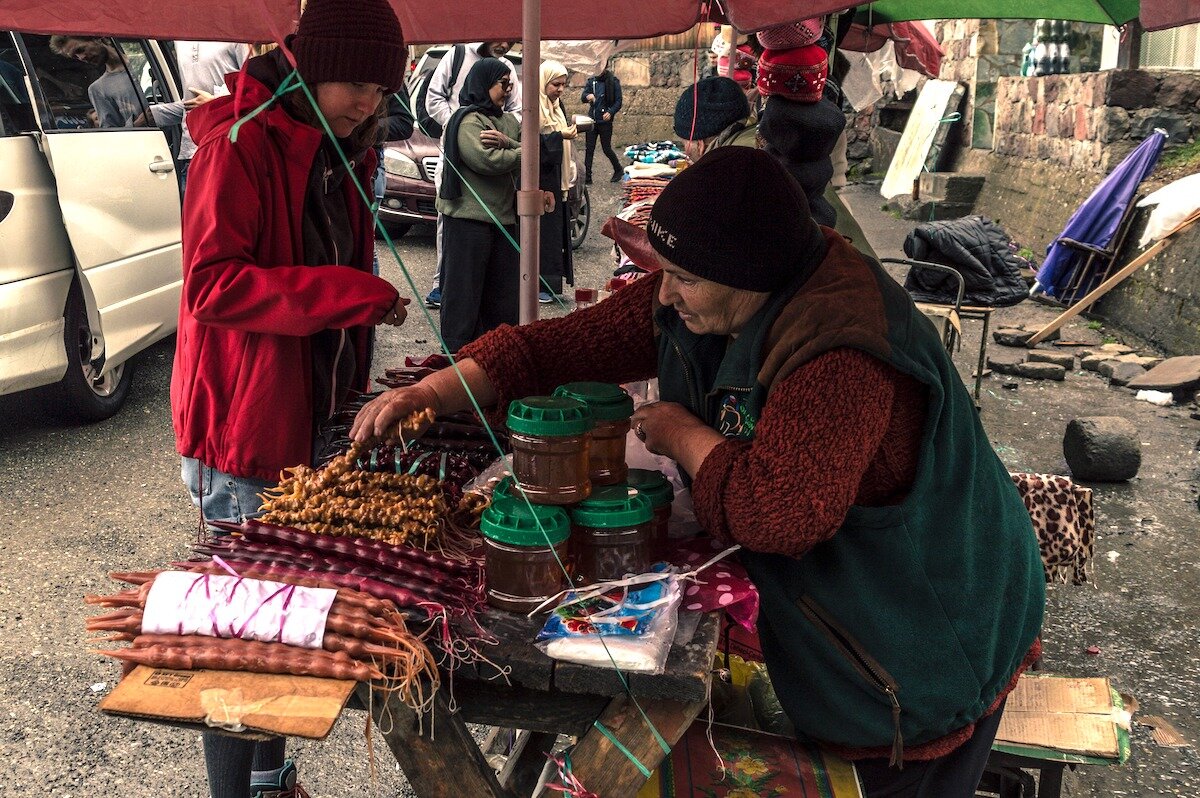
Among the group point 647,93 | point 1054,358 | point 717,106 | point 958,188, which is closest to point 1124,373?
point 1054,358

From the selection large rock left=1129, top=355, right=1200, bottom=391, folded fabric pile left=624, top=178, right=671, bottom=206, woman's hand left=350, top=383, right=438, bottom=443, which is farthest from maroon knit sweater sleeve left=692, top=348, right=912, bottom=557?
large rock left=1129, top=355, right=1200, bottom=391

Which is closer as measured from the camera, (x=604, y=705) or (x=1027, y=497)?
(x=604, y=705)

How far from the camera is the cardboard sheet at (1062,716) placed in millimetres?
2592

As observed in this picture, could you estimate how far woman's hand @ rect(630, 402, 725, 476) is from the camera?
2.01 m

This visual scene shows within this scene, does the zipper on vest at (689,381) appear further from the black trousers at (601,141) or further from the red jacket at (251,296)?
the black trousers at (601,141)

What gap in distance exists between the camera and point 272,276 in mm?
2490

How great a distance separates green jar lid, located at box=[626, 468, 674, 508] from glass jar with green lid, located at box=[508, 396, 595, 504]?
0.16m

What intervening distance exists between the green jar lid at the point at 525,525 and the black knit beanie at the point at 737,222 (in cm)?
52

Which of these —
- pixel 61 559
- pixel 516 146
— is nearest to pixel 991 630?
pixel 61 559

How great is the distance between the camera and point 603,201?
1466cm

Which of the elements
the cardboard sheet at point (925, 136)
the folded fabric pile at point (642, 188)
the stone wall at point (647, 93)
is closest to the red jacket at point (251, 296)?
the folded fabric pile at point (642, 188)

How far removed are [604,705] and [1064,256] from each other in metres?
8.83

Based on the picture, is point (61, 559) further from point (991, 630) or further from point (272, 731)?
point (991, 630)

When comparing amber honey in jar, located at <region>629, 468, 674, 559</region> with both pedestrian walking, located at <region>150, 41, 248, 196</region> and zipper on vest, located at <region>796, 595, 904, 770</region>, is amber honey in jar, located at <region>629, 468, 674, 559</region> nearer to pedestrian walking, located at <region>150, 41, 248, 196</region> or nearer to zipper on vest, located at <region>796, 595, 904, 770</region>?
zipper on vest, located at <region>796, 595, 904, 770</region>
